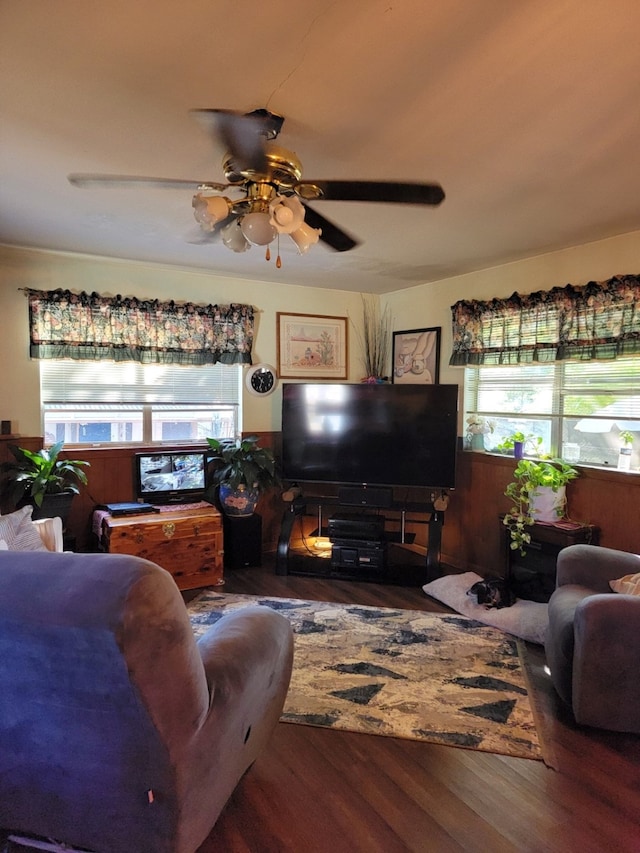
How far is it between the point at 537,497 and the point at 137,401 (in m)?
3.14

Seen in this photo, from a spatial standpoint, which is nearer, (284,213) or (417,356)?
(284,213)

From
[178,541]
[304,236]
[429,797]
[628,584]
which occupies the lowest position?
[429,797]

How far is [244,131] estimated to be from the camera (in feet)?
5.26

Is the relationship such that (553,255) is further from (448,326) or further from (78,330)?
(78,330)

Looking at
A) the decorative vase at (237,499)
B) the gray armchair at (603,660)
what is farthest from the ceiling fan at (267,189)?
the decorative vase at (237,499)

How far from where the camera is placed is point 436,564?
13.3ft

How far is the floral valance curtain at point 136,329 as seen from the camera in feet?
12.6

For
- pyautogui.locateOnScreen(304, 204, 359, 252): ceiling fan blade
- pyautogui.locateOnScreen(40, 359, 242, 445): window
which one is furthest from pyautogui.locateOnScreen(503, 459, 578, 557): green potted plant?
pyautogui.locateOnScreen(40, 359, 242, 445): window

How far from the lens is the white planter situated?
3.52m

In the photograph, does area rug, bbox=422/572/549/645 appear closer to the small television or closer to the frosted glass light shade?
the small television

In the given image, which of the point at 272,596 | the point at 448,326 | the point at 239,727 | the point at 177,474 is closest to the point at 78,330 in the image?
the point at 177,474

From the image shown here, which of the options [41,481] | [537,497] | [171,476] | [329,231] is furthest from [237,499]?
[329,231]

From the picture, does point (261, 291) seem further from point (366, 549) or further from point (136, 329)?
point (366, 549)

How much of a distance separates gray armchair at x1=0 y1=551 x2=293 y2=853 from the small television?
9.01 ft
